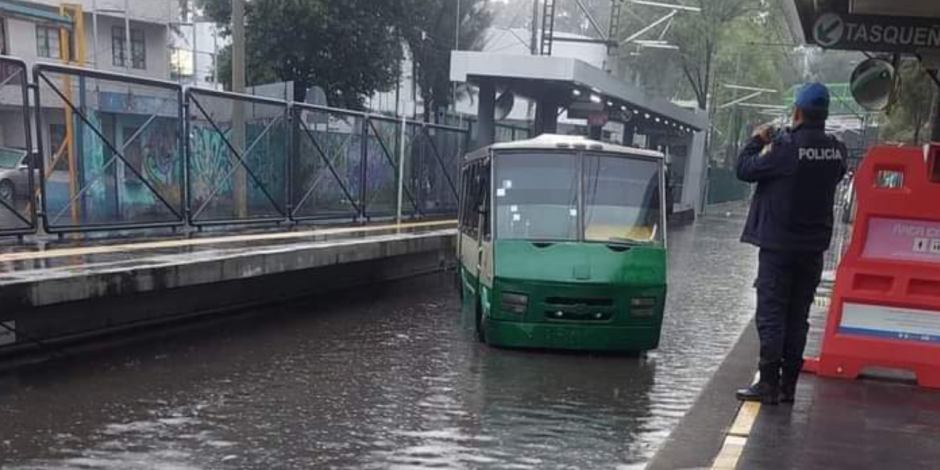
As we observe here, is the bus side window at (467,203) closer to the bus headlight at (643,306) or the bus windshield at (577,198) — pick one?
the bus windshield at (577,198)

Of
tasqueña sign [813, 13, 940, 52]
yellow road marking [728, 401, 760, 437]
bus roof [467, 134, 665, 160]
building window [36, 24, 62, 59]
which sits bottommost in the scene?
yellow road marking [728, 401, 760, 437]

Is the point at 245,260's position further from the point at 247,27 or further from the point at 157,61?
the point at 157,61

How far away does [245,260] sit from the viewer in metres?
9.52

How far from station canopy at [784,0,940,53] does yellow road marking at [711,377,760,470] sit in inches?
191

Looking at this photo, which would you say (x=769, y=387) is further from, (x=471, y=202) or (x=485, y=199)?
(x=471, y=202)

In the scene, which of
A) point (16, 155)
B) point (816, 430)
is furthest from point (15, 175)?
point (816, 430)

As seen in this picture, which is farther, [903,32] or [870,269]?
[903,32]

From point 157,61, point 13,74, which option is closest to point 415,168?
point 13,74

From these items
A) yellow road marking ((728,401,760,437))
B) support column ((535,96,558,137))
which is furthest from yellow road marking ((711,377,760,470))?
support column ((535,96,558,137))

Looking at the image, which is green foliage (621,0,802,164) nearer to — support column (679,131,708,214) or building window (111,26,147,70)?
support column (679,131,708,214)

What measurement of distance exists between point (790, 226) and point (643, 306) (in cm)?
331

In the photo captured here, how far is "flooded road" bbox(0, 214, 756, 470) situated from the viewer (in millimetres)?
5391

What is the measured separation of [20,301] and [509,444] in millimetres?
4459

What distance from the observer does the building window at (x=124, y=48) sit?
3378 centimetres
